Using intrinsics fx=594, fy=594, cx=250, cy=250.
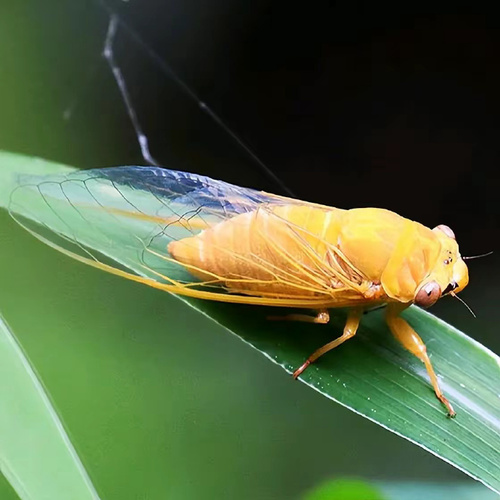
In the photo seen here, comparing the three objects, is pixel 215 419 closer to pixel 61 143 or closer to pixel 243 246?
pixel 243 246

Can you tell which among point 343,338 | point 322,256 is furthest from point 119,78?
point 343,338

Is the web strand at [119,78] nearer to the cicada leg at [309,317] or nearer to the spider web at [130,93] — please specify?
the spider web at [130,93]

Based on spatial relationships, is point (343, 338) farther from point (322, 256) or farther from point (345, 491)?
point (345, 491)

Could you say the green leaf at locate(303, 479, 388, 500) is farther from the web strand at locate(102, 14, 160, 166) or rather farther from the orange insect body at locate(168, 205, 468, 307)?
the web strand at locate(102, 14, 160, 166)

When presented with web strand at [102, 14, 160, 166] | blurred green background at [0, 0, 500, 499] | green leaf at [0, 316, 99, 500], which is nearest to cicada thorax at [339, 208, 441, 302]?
blurred green background at [0, 0, 500, 499]

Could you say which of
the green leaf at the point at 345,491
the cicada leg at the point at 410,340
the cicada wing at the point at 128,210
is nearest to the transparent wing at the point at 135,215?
the cicada wing at the point at 128,210

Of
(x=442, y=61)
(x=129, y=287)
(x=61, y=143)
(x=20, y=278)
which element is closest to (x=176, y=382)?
(x=129, y=287)
